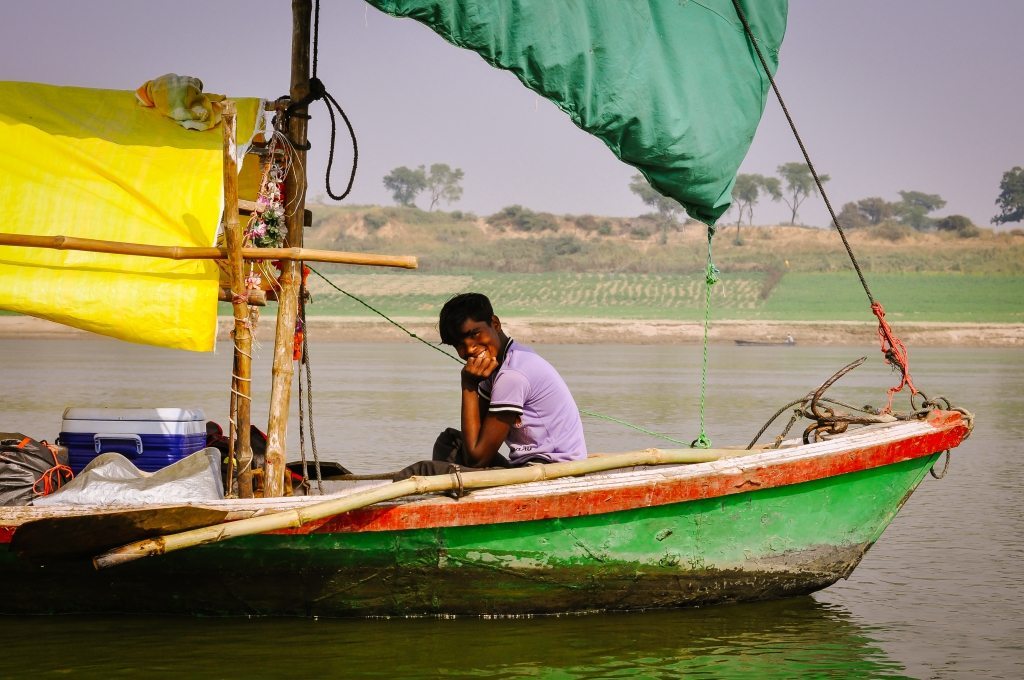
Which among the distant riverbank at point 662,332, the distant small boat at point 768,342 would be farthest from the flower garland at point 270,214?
the distant small boat at point 768,342

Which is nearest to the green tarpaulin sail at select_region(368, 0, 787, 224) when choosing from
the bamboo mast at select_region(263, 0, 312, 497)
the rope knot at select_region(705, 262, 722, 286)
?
the rope knot at select_region(705, 262, 722, 286)

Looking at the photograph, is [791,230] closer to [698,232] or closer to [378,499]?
[698,232]

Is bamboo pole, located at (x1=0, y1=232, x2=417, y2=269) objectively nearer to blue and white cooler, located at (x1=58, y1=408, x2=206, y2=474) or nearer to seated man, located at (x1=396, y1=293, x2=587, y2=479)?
seated man, located at (x1=396, y1=293, x2=587, y2=479)

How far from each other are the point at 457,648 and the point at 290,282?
1.96 meters

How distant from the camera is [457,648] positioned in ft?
19.8

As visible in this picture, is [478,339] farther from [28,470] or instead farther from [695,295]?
[695,295]

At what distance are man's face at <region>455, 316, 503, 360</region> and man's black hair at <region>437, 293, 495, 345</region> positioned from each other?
0.02 m

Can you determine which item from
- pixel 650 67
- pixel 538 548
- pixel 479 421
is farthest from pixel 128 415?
pixel 650 67

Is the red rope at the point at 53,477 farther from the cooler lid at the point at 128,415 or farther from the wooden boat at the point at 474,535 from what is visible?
the wooden boat at the point at 474,535

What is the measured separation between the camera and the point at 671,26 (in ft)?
21.3

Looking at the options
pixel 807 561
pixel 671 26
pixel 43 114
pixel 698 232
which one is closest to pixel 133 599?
pixel 43 114

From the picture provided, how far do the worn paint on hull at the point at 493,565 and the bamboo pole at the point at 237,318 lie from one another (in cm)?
51

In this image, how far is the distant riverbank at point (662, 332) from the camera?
41.0 m

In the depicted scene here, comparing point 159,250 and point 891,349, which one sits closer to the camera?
point 159,250
